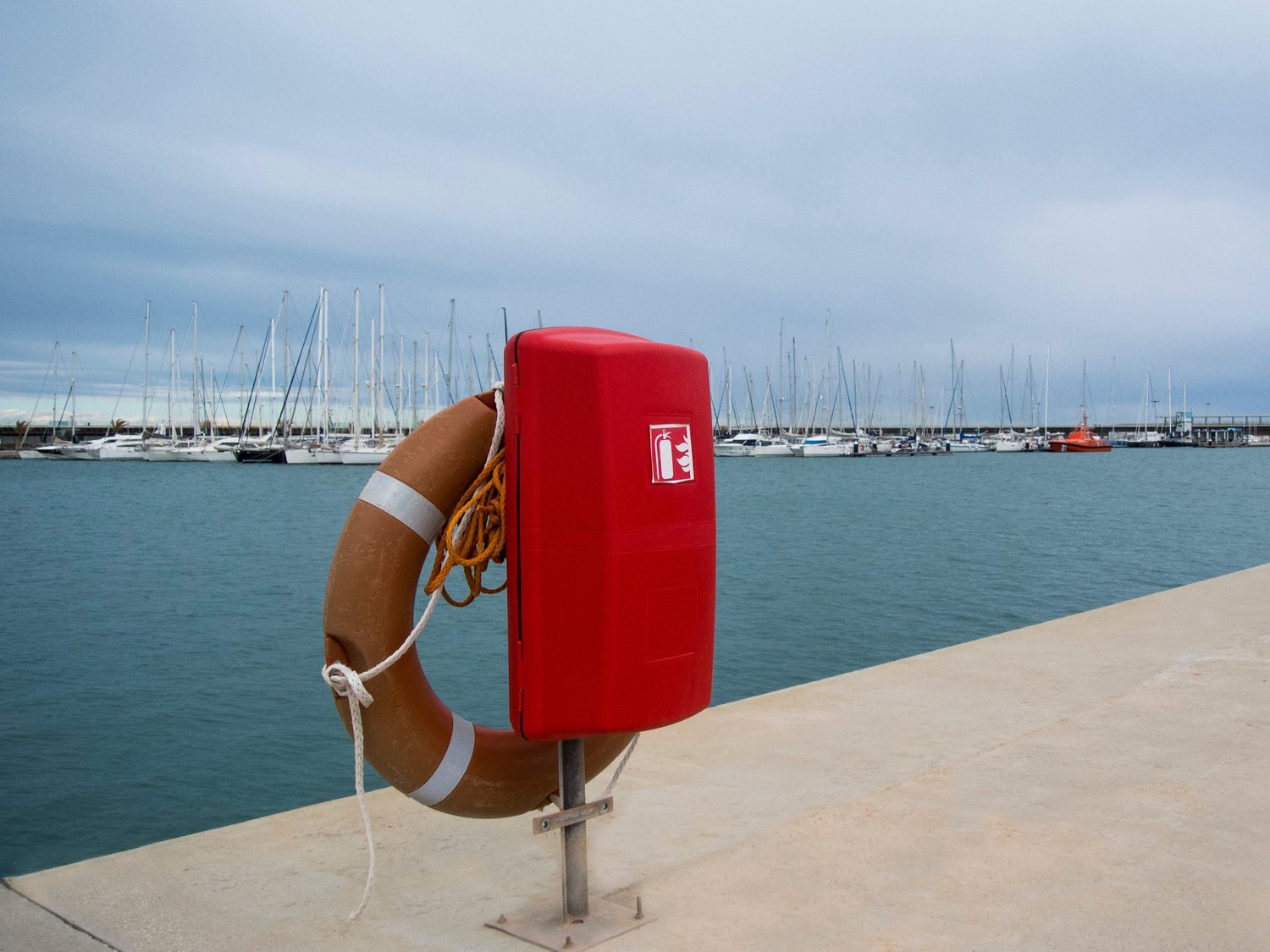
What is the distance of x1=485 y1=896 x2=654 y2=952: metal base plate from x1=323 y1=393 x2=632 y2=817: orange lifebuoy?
311 mm

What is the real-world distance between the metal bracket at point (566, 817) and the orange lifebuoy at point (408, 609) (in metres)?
0.24

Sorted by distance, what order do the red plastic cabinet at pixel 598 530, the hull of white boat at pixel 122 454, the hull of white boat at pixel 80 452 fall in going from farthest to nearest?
the hull of white boat at pixel 80 452 < the hull of white boat at pixel 122 454 < the red plastic cabinet at pixel 598 530

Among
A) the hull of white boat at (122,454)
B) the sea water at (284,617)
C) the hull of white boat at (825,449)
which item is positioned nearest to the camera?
the sea water at (284,617)

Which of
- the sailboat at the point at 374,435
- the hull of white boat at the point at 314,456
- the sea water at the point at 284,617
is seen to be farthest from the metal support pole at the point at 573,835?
the hull of white boat at the point at 314,456

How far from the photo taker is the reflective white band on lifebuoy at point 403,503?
293cm

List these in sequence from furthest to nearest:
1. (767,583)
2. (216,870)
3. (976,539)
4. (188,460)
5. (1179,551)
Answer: (188,460), (976,539), (1179,551), (767,583), (216,870)

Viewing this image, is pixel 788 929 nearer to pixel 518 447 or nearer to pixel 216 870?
pixel 518 447

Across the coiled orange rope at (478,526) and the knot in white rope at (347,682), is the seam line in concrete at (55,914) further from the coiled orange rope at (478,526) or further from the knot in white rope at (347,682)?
the coiled orange rope at (478,526)

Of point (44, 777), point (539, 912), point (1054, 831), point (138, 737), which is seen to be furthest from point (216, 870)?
point (138, 737)

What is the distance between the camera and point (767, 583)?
775 inches

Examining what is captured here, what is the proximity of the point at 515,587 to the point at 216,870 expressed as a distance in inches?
59.9

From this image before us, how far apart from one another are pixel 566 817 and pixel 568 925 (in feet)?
1.00

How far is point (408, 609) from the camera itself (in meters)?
3.00

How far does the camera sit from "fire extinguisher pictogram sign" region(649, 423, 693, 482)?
2.79 metres
